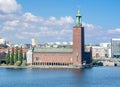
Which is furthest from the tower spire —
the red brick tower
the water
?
the water

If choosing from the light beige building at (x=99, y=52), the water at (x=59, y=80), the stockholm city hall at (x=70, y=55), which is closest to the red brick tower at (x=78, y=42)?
the stockholm city hall at (x=70, y=55)

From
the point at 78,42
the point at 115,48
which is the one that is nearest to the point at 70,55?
the point at 78,42

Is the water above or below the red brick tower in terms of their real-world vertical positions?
below

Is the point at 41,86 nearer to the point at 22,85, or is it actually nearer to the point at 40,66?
the point at 22,85

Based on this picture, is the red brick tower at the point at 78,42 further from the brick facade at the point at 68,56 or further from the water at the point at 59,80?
the water at the point at 59,80

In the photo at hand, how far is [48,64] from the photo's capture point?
9700cm

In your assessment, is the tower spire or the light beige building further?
the light beige building

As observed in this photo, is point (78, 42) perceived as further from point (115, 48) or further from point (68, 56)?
point (115, 48)

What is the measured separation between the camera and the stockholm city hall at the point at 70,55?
303 ft

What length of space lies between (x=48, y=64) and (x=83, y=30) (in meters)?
9.50

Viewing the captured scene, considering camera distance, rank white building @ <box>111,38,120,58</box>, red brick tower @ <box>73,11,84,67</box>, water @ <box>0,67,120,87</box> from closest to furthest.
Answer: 1. water @ <box>0,67,120,87</box>
2. red brick tower @ <box>73,11,84,67</box>
3. white building @ <box>111,38,120,58</box>

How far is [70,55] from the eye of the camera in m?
94.8

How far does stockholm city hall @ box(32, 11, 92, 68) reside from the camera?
92.5 meters

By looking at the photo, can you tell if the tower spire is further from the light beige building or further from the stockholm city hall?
the light beige building
